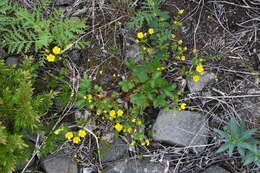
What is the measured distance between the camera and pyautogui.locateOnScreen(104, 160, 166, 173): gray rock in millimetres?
2891

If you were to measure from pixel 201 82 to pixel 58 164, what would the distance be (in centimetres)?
173

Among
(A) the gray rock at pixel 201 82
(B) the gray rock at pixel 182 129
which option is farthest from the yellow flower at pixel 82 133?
(A) the gray rock at pixel 201 82

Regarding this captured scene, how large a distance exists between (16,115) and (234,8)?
2533 mm

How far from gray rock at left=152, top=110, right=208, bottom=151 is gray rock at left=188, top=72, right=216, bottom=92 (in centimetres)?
27

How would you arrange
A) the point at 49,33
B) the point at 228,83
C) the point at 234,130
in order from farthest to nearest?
the point at 228,83 → the point at 49,33 → the point at 234,130

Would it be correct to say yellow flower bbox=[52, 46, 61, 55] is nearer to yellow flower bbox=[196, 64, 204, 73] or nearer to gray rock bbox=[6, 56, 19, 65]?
gray rock bbox=[6, 56, 19, 65]

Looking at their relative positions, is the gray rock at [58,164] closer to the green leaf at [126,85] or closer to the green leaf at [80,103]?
the green leaf at [80,103]

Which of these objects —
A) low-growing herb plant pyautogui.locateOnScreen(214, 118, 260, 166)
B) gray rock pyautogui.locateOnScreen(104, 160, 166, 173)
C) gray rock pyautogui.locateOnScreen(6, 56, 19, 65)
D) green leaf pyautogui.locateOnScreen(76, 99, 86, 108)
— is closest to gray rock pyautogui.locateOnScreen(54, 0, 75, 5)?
gray rock pyautogui.locateOnScreen(6, 56, 19, 65)

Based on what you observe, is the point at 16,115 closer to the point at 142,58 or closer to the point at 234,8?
the point at 142,58

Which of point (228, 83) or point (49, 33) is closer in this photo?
point (49, 33)

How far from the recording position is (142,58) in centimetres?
291

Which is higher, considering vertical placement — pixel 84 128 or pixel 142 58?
pixel 142 58

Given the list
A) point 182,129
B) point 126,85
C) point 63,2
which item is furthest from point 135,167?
point 63,2

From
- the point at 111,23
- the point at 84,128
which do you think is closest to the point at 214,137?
the point at 84,128
